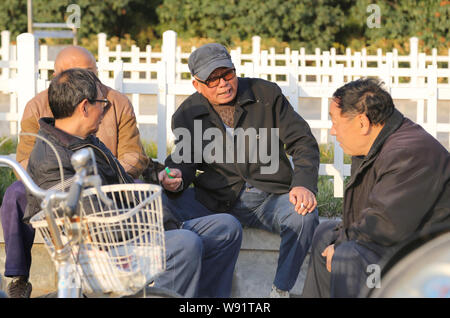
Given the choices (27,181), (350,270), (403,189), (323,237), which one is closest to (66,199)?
(27,181)

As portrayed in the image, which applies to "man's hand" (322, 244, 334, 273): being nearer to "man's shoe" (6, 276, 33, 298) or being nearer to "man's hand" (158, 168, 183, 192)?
"man's hand" (158, 168, 183, 192)

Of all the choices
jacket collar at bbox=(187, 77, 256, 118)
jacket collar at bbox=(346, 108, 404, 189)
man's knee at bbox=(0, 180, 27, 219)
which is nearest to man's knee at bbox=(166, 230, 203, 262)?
jacket collar at bbox=(346, 108, 404, 189)

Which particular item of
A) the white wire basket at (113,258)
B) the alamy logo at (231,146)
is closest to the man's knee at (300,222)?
the alamy logo at (231,146)

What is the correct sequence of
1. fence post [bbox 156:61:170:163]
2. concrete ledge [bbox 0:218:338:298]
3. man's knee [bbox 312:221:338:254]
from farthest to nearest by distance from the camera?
fence post [bbox 156:61:170:163], concrete ledge [bbox 0:218:338:298], man's knee [bbox 312:221:338:254]

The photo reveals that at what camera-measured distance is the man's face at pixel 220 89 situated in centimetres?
409

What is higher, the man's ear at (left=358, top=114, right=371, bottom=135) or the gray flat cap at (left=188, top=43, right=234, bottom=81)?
the gray flat cap at (left=188, top=43, right=234, bottom=81)

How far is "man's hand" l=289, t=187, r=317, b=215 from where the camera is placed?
3848mm

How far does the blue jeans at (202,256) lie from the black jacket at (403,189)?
2.42 feet

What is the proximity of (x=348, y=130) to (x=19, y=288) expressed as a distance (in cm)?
198

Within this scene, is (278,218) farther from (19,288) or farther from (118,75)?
(118,75)

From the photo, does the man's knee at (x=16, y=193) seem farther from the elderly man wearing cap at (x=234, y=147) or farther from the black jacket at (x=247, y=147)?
the black jacket at (x=247, y=147)

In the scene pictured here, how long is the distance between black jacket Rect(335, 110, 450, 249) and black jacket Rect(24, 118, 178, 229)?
1.18 meters
